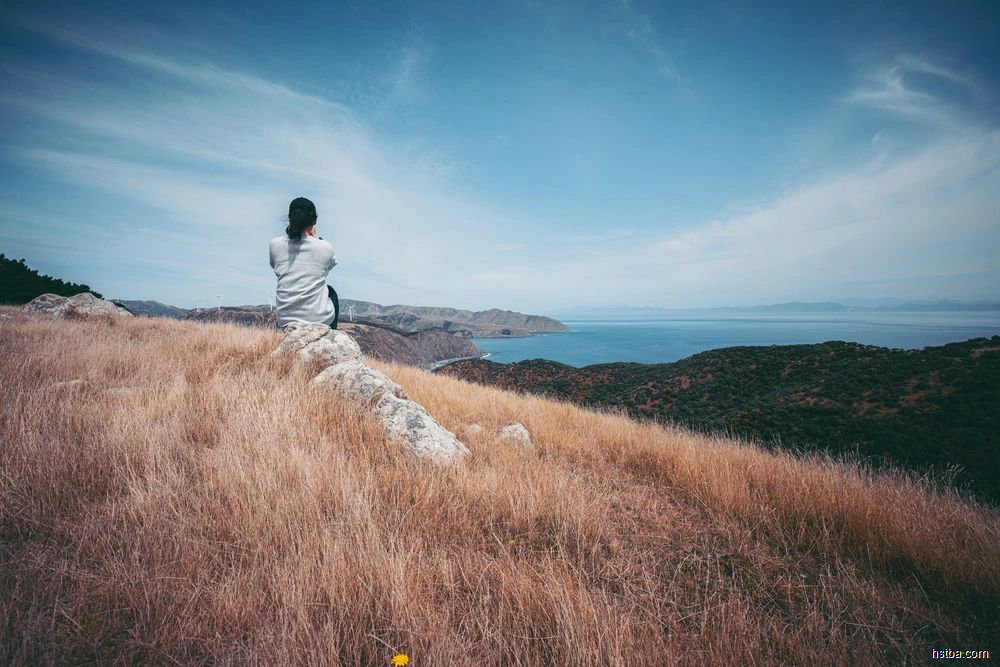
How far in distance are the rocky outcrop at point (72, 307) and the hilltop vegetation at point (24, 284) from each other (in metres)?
10.2

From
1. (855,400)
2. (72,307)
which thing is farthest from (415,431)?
(855,400)

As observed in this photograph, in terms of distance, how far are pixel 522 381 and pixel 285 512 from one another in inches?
990

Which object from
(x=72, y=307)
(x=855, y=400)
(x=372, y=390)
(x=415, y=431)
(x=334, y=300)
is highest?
(x=334, y=300)

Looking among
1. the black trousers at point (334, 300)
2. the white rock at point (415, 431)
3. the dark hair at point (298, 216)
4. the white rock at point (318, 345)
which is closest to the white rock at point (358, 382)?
the white rock at point (415, 431)

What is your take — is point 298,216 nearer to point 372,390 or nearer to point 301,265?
point 301,265

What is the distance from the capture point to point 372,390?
390cm

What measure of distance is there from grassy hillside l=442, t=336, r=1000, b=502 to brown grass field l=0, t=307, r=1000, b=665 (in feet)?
9.46

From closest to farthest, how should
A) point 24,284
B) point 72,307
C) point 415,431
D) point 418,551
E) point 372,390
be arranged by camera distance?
1. point 418,551
2. point 415,431
3. point 372,390
4. point 72,307
5. point 24,284

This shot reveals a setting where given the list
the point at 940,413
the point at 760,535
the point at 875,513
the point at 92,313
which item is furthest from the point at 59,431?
the point at 940,413

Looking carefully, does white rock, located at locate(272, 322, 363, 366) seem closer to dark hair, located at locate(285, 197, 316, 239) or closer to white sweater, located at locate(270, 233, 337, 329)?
white sweater, located at locate(270, 233, 337, 329)

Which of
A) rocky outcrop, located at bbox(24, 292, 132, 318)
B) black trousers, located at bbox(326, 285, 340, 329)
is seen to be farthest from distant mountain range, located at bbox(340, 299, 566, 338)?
black trousers, located at bbox(326, 285, 340, 329)

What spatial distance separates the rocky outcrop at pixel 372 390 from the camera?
3.31 m

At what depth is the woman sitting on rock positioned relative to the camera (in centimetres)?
454

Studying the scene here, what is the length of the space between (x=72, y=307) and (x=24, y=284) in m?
17.3
